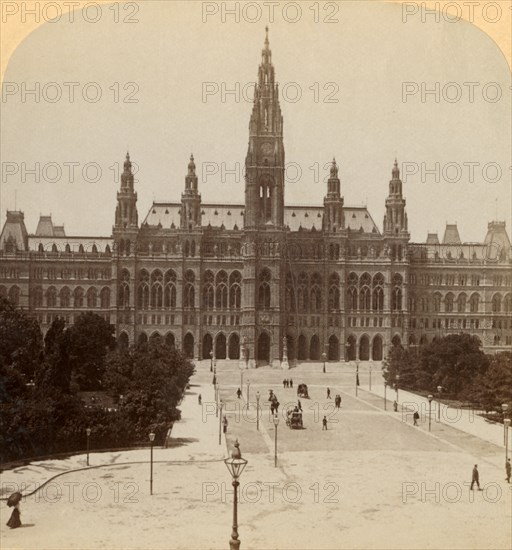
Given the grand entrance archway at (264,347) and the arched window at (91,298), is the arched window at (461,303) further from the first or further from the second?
the arched window at (91,298)

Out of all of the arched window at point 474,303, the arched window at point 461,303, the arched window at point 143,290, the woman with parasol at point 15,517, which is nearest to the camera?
the woman with parasol at point 15,517

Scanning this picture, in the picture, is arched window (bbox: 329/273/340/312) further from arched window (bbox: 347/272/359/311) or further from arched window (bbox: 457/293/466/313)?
arched window (bbox: 457/293/466/313)

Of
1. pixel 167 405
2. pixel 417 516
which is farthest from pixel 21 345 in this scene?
pixel 417 516

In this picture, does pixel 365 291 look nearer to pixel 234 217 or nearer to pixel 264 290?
pixel 264 290

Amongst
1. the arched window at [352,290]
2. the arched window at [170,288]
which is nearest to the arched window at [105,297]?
the arched window at [170,288]

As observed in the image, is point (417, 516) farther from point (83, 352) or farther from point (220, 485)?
point (83, 352)

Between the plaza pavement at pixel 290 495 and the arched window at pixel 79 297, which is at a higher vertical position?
the arched window at pixel 79 297
